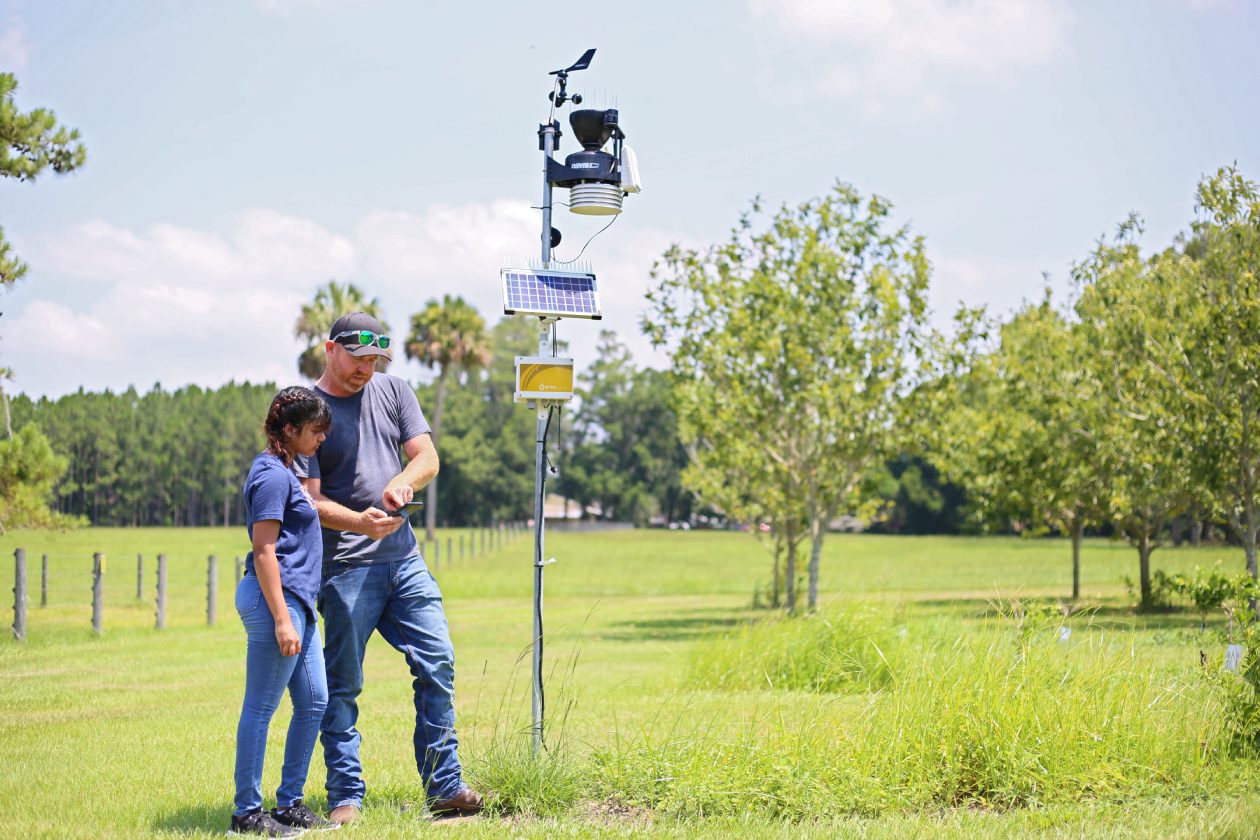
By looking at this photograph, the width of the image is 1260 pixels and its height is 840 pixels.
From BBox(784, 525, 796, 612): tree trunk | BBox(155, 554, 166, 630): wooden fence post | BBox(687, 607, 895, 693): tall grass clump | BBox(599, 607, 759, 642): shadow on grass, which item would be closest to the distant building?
BBox(599, 607, 759, 642): shadow on grass

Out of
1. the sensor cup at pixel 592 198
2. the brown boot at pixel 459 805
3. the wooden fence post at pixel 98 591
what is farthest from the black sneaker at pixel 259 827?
the wooden fence post at pixel 98 591

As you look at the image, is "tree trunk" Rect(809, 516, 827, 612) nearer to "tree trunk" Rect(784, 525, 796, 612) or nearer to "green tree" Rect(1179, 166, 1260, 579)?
"tree trunk" Rect(784, 525, 796, 612)

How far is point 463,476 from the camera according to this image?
332 ft

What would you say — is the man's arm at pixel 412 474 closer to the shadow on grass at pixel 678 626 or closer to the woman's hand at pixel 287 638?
the woman's hand at pixel 287 638

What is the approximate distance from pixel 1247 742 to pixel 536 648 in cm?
391

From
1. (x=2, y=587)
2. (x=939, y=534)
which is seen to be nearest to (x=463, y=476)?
(x=939, y=534)

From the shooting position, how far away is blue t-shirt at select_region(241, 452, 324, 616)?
5668 mm

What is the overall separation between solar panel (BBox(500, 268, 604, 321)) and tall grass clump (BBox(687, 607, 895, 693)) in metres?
4.75

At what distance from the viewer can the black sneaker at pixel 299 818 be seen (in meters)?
5.85

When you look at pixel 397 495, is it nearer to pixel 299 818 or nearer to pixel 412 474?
pixel 412 474

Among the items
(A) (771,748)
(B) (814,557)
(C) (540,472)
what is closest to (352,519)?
(C) (540,472)

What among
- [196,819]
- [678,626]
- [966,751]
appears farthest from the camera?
[678,626]

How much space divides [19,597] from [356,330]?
11887mm

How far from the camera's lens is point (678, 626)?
22766 mm
